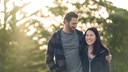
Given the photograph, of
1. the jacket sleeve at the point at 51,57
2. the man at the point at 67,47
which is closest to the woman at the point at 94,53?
the man at the point at 67,47

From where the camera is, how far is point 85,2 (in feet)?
126

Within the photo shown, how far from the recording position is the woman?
5883 millimetres

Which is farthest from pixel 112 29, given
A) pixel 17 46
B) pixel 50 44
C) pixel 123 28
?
pixel 50 44

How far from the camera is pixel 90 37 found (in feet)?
19.2

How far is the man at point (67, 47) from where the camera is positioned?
5.95 m

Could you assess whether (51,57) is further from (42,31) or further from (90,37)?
(42,31)

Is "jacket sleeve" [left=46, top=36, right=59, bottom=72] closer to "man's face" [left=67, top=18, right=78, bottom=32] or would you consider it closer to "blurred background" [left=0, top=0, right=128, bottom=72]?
"man's face" [left=67, top=18, right=78, bottom=32]

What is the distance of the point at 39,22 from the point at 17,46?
14.9ft

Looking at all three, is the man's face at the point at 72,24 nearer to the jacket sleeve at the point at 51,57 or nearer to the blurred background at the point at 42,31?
the jacket sleeve at the point at 51,57

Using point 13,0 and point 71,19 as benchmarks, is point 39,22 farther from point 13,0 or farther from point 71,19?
point 71,19

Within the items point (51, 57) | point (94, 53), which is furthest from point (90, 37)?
point (51, 57)

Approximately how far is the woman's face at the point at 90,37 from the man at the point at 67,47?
132 mm

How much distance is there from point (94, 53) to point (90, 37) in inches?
8.2

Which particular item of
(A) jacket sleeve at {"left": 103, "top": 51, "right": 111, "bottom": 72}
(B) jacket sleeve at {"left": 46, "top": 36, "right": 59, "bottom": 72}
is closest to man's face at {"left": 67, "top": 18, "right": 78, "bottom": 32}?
(B) jacket sleeve at {"left": 46, "top": 36, "right": 59, "bottom": 72}
